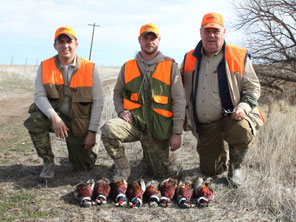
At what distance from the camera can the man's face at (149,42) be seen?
4344 mm

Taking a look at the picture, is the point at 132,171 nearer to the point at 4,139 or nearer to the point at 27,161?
the point at 27,161

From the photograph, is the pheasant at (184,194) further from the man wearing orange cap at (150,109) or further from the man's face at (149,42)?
the man's face at (149,42)

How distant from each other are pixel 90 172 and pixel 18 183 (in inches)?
40.3

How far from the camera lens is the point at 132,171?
485 cm

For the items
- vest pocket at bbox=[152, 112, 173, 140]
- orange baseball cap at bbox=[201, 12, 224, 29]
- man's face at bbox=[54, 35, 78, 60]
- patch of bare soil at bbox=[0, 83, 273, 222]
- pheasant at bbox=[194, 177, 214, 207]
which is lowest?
patch of bare soil at bbox=[0, 83, 273, 222]

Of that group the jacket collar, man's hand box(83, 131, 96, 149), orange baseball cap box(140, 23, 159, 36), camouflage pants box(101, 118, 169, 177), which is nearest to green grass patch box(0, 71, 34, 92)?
man's hand box(83, 131, 96, 149)

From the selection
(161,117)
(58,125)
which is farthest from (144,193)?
(58,125)

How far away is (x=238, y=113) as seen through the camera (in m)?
4.05

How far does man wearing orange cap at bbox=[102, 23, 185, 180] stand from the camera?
432 cm

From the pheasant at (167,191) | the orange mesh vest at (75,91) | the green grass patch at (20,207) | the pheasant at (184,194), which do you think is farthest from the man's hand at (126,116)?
the green grass patch at (20,207)

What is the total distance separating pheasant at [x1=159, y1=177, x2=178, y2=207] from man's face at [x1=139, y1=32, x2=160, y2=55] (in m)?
1.81

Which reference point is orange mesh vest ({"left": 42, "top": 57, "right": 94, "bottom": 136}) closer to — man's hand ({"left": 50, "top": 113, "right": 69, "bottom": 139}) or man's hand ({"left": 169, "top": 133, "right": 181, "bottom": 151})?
man's hand ({"left": 50, "top": 113, "right": 69, "bottom": 139})

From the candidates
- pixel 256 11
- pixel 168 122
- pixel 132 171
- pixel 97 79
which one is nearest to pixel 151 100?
pixel 168 122

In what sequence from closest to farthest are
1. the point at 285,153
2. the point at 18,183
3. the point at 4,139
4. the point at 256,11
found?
1. the point at 18,183
2. the point at 285,153
3. the point at 4,139
4. the point at 256,11
